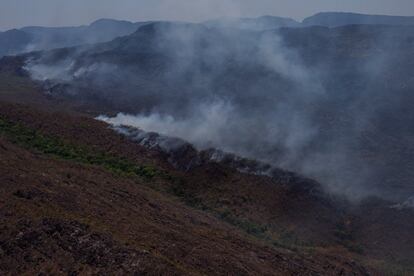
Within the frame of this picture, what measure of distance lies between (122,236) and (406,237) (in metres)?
10.7

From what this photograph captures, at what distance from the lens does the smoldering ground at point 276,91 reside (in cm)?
2325

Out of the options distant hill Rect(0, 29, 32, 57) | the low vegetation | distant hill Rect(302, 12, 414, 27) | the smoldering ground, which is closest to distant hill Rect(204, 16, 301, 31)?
distant hill Rect(302, 12, 414, 27)

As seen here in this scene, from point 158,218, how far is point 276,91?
28.6 metres

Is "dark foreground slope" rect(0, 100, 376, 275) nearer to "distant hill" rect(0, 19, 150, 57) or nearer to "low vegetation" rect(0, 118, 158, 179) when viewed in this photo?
"low vegetation" rect(0, 118, 158, 179)

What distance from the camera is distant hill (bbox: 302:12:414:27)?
265ft

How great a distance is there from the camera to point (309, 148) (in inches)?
953

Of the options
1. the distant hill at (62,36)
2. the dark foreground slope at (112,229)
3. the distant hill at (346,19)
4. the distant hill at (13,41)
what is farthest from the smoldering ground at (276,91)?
the distant hill at (13,41)

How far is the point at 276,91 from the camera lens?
3941 cm

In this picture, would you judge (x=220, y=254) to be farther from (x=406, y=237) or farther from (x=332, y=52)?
(x=332, y=52)

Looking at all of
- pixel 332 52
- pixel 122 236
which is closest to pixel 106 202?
pixel 122 236

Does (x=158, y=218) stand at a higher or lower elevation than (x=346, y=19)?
lower

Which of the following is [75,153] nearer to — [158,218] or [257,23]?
[158,218]

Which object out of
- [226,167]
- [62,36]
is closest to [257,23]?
[62,36]

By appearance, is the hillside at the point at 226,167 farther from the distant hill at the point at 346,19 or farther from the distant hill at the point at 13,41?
the distant hill at the point at 13,41
